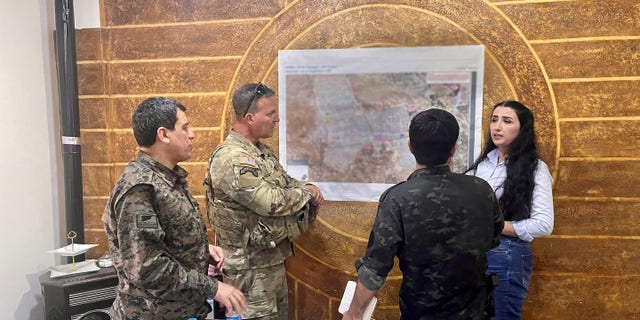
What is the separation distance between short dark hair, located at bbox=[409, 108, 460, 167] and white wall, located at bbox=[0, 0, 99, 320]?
2242 millimetres

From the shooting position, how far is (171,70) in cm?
257

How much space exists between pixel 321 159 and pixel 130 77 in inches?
51.3

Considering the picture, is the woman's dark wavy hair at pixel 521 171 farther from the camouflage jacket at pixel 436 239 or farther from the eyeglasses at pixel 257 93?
the eyeglasses at pixel 257 93

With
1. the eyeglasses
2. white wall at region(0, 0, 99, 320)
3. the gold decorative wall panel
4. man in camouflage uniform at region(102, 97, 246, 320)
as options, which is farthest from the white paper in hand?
white wall at region(0, 0, 99, 320)

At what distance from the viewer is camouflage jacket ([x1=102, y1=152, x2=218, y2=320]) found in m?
1.37

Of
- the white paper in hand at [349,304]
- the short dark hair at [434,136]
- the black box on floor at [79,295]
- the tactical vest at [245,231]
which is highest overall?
the short dark hair at [434,136]

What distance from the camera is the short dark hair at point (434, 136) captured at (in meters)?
1.38

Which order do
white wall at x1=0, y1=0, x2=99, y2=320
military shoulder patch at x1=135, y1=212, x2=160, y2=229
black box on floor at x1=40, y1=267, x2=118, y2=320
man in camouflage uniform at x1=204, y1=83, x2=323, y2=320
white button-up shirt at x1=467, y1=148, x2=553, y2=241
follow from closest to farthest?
military shoulder patch at x1=135, y1=212, x2=160, y2=229 → white button-up shirt at x1=467, y1=148, x2=553, y2=241 → man in camouflage uniform at x1=204, y1=83, x2=323, y2=320 → black box on floor at x1=40, y1=267, x2=118, y2=320 → white wall at x1=0, y1=0, x2=99, y2=320

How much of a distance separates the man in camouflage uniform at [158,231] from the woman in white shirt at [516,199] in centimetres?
118

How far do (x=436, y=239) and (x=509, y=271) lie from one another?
28.2 inches

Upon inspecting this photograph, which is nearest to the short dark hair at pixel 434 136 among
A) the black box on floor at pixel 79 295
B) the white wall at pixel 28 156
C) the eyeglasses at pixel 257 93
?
the eyeglasses at pixel 257 93

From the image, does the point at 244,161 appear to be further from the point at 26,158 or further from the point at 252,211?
the point at 26,158

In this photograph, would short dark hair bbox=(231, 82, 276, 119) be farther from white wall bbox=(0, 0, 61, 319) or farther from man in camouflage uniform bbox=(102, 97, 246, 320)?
white wall bbox=(0, 0, 61, 319)

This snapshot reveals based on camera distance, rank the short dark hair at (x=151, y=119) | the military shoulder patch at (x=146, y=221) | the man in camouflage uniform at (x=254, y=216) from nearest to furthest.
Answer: the military shoulder patch at (x=146, y=221) < the short dark hair at (x=151, y=119) < the man in camouflage uniform at (x=254, y=216)
